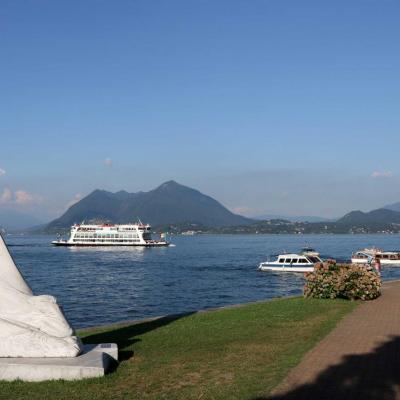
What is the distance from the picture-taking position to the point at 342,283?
19.4 meters

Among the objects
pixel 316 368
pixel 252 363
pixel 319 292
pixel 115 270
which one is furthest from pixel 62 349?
pixel 115 270

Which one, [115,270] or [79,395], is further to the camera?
[115,270]

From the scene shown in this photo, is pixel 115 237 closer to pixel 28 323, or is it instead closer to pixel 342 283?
pixel 342 283

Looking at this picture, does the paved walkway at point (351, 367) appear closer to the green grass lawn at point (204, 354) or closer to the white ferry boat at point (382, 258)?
the green grass lawn at point (204, 354)

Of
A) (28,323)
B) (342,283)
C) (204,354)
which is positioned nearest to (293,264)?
(342,283)

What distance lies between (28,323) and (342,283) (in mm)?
12590

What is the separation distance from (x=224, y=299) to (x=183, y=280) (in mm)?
11961

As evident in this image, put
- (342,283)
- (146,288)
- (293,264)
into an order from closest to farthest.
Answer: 1. (342,283)
2. (146,288)
3. (293,264)

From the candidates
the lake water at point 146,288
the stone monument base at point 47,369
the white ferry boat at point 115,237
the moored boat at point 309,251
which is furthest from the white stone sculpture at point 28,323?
the white ferry boat at point 115,237

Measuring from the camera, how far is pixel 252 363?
373 inches

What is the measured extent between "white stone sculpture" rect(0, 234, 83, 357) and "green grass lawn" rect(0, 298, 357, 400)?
805 mm

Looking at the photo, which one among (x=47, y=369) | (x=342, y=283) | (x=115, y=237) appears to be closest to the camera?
(x=47, y=369)

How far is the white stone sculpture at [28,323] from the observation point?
895 cm

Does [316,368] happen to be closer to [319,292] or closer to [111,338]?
[111,338]
